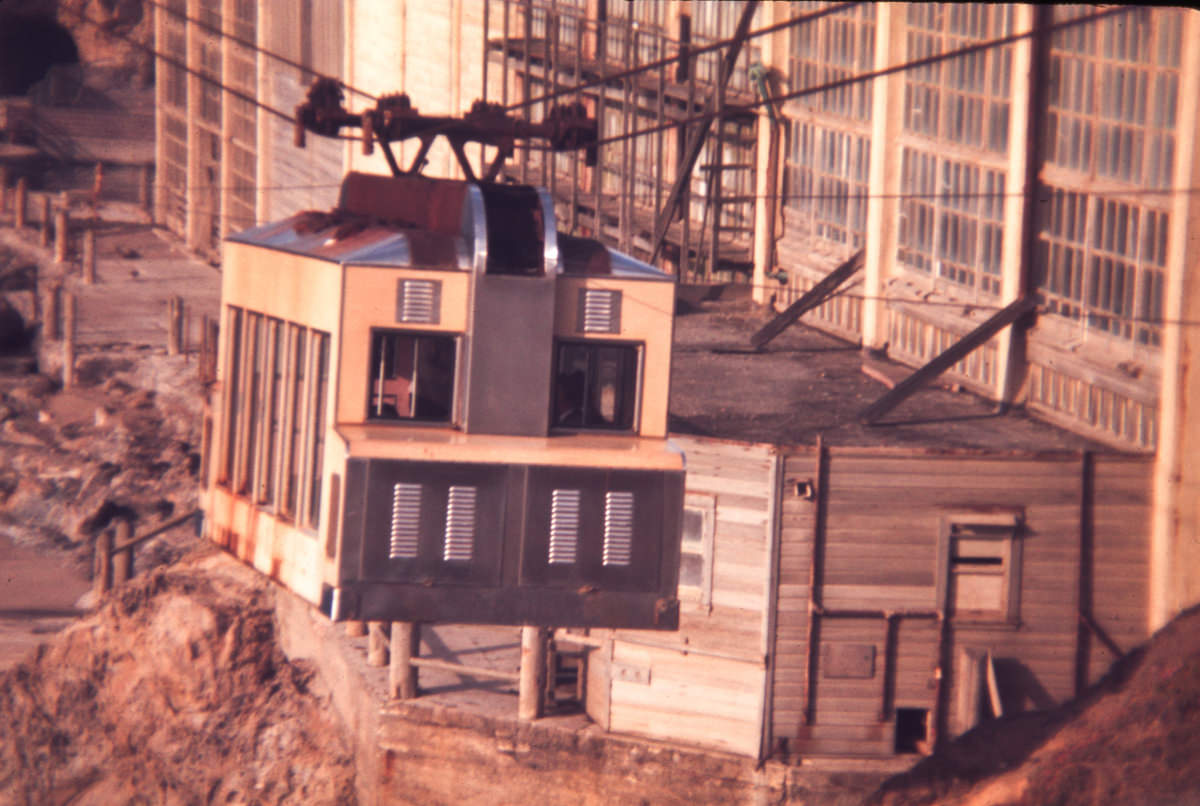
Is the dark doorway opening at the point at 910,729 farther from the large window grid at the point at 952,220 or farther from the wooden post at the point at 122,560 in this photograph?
the wooden post at the point at 122,560

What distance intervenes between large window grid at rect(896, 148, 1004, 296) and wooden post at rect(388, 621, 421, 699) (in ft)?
28.5

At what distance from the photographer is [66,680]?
28.6 meters

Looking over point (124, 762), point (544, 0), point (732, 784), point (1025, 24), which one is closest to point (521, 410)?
point (732, 784)

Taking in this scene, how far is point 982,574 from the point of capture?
64.3 ft

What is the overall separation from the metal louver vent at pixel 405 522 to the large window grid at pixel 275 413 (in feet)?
2.79

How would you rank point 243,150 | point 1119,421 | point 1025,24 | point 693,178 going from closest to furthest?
1. point 1119,421
2. point 1025,24
3. point 693,178
4. point 243,150

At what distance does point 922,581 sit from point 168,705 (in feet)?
43.8

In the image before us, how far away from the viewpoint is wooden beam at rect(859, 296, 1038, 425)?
69.6 feet

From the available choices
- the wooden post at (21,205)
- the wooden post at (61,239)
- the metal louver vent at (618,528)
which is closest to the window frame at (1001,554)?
the metal louver vent at (618,528)

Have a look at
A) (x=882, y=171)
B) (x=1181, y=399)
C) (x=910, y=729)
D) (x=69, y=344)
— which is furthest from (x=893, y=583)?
(x=69, y=344)

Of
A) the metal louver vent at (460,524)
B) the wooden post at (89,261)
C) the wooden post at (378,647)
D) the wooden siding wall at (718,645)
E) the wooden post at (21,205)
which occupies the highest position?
the wooden post at (21,205)

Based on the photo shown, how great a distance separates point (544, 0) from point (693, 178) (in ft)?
26.9

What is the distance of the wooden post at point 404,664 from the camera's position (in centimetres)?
2148

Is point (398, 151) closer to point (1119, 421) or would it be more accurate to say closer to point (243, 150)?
point (243, 150)
